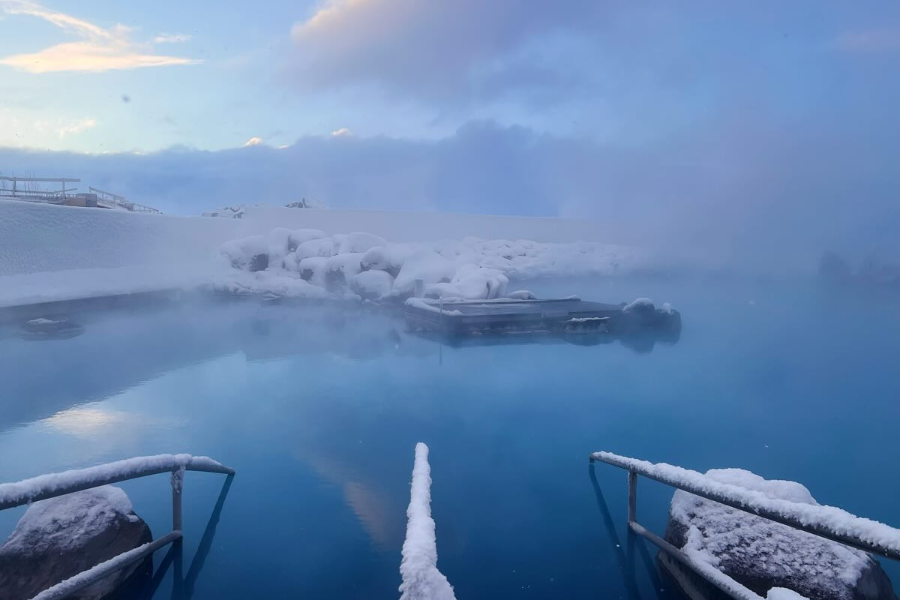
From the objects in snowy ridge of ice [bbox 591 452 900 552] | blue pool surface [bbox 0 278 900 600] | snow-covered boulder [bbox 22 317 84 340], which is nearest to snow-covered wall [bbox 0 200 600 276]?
snow-covered boulder [bbox 22 317 84 340]

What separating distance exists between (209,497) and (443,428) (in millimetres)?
2126

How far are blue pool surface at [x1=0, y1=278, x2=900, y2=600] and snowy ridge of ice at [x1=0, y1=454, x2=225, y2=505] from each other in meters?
0.70

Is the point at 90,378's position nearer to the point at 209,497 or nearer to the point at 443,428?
the point at 209,497

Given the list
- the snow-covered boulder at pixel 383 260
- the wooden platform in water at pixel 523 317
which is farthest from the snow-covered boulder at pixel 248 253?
the wooden platform in water at pixel 523 317

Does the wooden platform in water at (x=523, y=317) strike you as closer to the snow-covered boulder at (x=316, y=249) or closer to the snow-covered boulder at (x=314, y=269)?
the snow-covered boulder at (x=314, y=269)

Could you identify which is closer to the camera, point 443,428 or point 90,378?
point 443,428

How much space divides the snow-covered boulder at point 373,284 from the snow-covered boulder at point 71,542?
9.25 metres

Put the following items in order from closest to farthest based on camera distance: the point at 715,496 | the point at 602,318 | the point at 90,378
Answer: the point at 715,496
the point at 90,378
the point at 602,318

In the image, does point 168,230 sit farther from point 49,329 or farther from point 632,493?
point 632,493

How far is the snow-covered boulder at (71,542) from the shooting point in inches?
82.6

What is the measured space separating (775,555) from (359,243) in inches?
475

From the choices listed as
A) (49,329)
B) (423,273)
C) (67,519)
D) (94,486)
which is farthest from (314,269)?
(94,486)

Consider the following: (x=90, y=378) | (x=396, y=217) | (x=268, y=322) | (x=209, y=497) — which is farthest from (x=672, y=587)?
(x=396, y=217)

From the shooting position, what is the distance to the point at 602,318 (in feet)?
30.7
